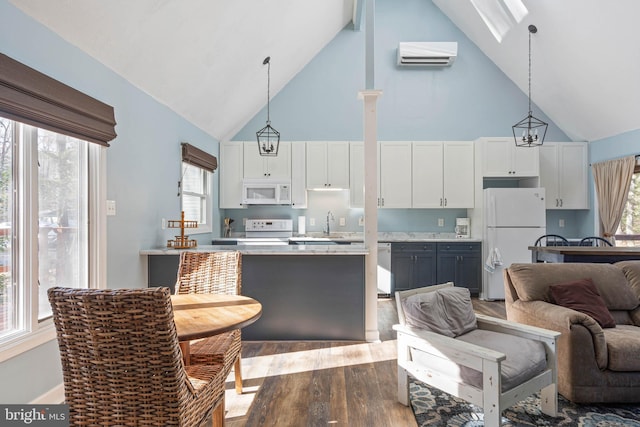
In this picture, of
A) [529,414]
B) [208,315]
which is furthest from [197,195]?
[529,414]

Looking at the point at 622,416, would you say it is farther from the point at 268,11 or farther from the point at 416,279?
the point at 268,11

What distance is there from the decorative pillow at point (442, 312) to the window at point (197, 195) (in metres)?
2.92

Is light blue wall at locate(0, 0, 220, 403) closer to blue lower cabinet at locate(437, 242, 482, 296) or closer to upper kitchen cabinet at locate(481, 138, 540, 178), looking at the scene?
blue lower cabinet at locate(437, 242, 482, 296)

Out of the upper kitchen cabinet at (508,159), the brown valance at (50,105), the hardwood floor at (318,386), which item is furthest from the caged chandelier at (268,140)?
the upper kitchen cabinet at (508,159)

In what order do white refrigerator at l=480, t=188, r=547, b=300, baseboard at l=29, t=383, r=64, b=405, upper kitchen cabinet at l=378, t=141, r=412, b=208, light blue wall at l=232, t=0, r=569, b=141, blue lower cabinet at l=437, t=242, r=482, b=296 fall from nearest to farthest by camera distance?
baseboard at l=29, t=383, r=64, b=405 → white refrigerator at l=480, t=188, r=547, b=300 → blue lower cabinet at l=437, t=242, r=482, b=296 → upper kitchen cabinet at l=378, t=141, r=412, b=208 → light blue wall at l=232, t=0, r=569, b=141

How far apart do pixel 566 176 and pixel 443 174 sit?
1793 millimetres

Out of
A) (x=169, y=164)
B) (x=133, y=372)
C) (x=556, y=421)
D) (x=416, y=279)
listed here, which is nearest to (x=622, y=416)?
(x=556, y=421)

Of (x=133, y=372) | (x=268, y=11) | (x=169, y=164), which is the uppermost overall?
(x=268, y=11)

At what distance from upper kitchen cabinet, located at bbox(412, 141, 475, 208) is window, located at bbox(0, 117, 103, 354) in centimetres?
423

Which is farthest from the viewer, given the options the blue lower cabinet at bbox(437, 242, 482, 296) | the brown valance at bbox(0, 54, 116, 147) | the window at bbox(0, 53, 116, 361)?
the blue lower cabinet at bbox(437, 242, 482, 296)

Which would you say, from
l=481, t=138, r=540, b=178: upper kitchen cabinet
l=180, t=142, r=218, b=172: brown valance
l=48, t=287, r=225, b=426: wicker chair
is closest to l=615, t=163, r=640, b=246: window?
l=481, t=138, r=540, b=178: upper kitchen cabinet

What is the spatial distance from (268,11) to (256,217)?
2996 mm

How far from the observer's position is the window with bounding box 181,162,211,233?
444 cm

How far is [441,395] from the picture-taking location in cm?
241
